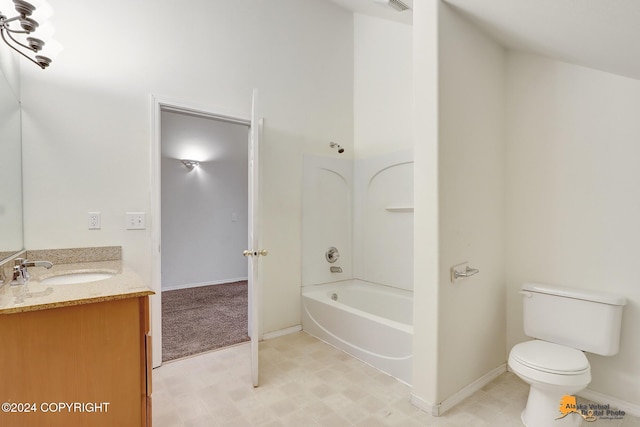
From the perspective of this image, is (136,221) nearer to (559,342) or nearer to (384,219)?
(384,219)

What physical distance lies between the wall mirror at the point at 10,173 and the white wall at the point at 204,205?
253 centimetres

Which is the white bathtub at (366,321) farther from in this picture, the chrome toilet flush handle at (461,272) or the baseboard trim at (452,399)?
the chrome toilet flush handle at (461,272)

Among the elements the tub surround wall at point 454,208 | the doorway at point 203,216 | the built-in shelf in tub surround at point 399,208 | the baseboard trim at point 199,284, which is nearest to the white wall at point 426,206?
the tub surround wall at point 454,208

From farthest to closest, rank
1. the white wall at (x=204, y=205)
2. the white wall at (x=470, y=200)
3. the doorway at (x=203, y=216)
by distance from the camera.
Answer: the white wall at (x=204, y=205)
the doorway at (x=203, y=216)
the white wall at (x=470, y=200)

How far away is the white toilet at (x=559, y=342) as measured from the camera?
5.37ft

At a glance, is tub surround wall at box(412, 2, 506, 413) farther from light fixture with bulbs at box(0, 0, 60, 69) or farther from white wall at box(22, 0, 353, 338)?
light fixture with bulbs at box(0, 0, 60, 69)

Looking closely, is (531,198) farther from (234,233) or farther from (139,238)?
(234,233)

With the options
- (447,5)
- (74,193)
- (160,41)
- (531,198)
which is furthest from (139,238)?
(531,198)

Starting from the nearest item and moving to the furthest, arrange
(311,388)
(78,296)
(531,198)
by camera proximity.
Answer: (78,296)
(311,388)
(531,198)

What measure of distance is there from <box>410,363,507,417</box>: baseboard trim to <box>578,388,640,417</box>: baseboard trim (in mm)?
520

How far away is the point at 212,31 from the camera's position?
8.77 ft

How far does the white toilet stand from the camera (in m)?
1.64

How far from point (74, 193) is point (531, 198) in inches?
124

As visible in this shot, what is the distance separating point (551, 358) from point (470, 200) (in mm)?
969
